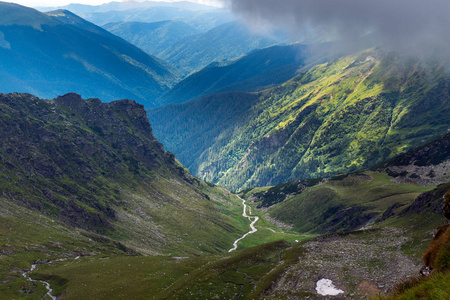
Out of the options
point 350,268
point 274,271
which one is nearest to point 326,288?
point 350,268

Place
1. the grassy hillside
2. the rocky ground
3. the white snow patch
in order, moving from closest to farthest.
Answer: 1. the white snow patch
2. the rocky ground
3. the grassy hillside

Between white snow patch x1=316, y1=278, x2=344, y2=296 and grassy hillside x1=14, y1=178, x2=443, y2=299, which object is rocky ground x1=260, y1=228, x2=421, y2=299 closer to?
grassy hillside x1=14, y1=178, x2=443, y2=299

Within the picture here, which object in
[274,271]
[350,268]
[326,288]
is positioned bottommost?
[326,288]

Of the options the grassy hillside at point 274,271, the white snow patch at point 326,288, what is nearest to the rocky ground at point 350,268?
the grassy hillside at point 274,271

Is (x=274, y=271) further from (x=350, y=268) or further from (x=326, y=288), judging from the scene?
Result: (x=326, y=288)

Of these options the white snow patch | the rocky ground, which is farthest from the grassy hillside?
the white snow patch

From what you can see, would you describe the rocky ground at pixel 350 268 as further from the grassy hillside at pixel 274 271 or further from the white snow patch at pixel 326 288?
the white snow patch at pixel 326 288

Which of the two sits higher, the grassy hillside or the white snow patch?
the grassy hillside
